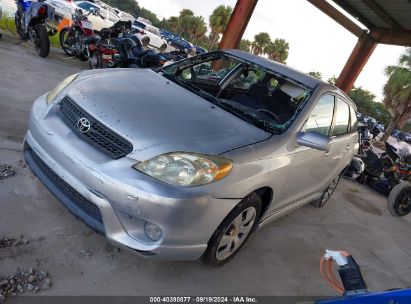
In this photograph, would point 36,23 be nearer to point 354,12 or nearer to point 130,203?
point 130,203

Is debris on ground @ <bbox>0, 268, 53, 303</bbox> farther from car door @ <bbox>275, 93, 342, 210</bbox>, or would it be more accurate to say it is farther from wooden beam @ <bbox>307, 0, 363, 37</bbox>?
wooden beam @ <bbox>307, 0, 363, 37</bbox>

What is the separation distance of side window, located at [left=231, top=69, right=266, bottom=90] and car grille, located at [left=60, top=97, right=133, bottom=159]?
177 cm

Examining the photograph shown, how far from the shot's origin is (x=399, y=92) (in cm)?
2367

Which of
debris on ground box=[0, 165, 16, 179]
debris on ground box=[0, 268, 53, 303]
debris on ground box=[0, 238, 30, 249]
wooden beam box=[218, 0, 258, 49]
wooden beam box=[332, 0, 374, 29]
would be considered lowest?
debris on ground box=[0, 165, 16, 179]

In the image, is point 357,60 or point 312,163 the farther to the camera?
point 357,60

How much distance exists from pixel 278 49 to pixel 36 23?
58.9 m

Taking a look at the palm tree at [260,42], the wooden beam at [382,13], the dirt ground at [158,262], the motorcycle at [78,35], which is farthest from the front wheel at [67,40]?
the palm tree at [260,42]

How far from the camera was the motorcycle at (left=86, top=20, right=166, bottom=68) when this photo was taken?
839 centimetres

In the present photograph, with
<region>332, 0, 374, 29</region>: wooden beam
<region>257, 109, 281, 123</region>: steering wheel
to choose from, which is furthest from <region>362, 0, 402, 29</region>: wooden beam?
<region>257, 109, 281, 123</region>: steering wheel

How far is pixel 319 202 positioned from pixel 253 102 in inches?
84.6

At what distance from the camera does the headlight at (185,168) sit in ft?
8.04

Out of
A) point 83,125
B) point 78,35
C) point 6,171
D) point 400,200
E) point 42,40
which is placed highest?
point 83,125

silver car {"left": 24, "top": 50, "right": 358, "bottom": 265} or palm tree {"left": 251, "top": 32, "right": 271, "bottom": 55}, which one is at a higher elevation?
palm tree {"left": 251, "top": 32, "right": 271, "bottom": 55}

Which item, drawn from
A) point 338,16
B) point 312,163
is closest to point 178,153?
point 312,163
